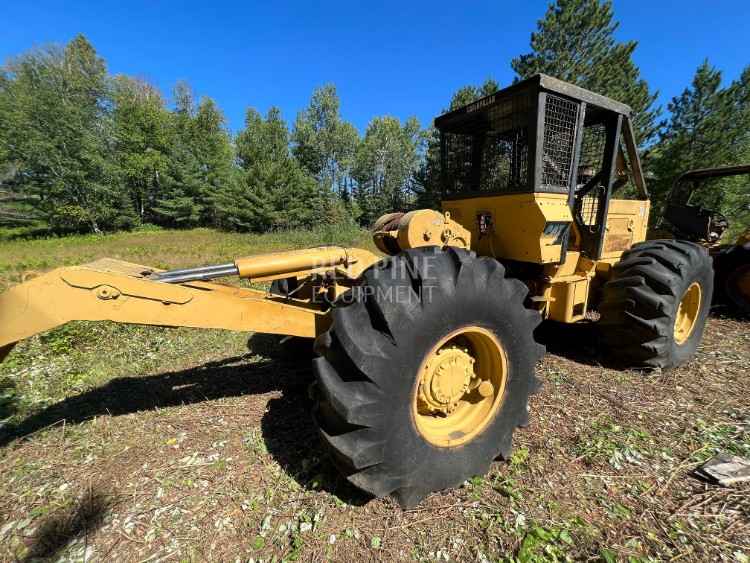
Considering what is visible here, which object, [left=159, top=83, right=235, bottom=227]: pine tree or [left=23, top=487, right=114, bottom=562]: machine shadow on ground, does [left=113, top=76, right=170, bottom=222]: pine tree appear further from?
[left=23, top=487, right=114, bottom=562]: machine shadow on ground

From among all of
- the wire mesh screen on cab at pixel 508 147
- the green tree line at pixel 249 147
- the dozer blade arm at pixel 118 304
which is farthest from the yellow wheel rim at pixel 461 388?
the green tree line at pixel 249 147

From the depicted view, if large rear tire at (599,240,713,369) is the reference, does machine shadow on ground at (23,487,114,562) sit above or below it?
below

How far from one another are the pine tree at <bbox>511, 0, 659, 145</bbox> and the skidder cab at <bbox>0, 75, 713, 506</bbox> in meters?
17.6

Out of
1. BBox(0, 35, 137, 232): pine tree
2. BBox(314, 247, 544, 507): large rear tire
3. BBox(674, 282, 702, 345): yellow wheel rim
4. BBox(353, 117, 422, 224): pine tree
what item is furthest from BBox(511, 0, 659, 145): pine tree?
BBox(0, 35, 137, 232): pine tree

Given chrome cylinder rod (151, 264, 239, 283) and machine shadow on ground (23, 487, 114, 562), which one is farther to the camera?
chrome cylinder rod (151, 264, 239, 283)

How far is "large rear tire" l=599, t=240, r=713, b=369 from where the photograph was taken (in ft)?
10.9

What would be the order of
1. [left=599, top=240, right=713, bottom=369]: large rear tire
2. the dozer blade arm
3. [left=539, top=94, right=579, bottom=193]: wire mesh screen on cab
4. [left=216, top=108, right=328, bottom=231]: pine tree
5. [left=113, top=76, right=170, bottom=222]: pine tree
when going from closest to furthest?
the dozer blade arm
[left=539, top=94, right=579, bottom=193]: wire mesh screen on cab
[left=599, top=240, right=713, bottom=369]: large rear tire
[left=216, top=108, right=328, bottom=231]: pine tree
[left=113, top=76, right=170, bottom=222]: pine tree

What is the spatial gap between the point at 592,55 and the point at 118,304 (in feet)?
76.2

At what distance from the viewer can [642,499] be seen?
207cm

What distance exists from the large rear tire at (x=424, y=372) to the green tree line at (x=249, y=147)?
60.6 feet

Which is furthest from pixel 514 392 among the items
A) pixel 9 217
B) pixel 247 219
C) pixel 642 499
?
pixel 9 217

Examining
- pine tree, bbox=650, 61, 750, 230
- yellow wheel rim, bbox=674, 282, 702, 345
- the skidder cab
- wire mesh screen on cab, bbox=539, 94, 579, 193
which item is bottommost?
yellow wheel rim, bbox=674, 282, 702, 345

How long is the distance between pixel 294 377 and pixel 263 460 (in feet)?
3.97

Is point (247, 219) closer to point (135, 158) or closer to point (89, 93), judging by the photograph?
point (135, 158)
